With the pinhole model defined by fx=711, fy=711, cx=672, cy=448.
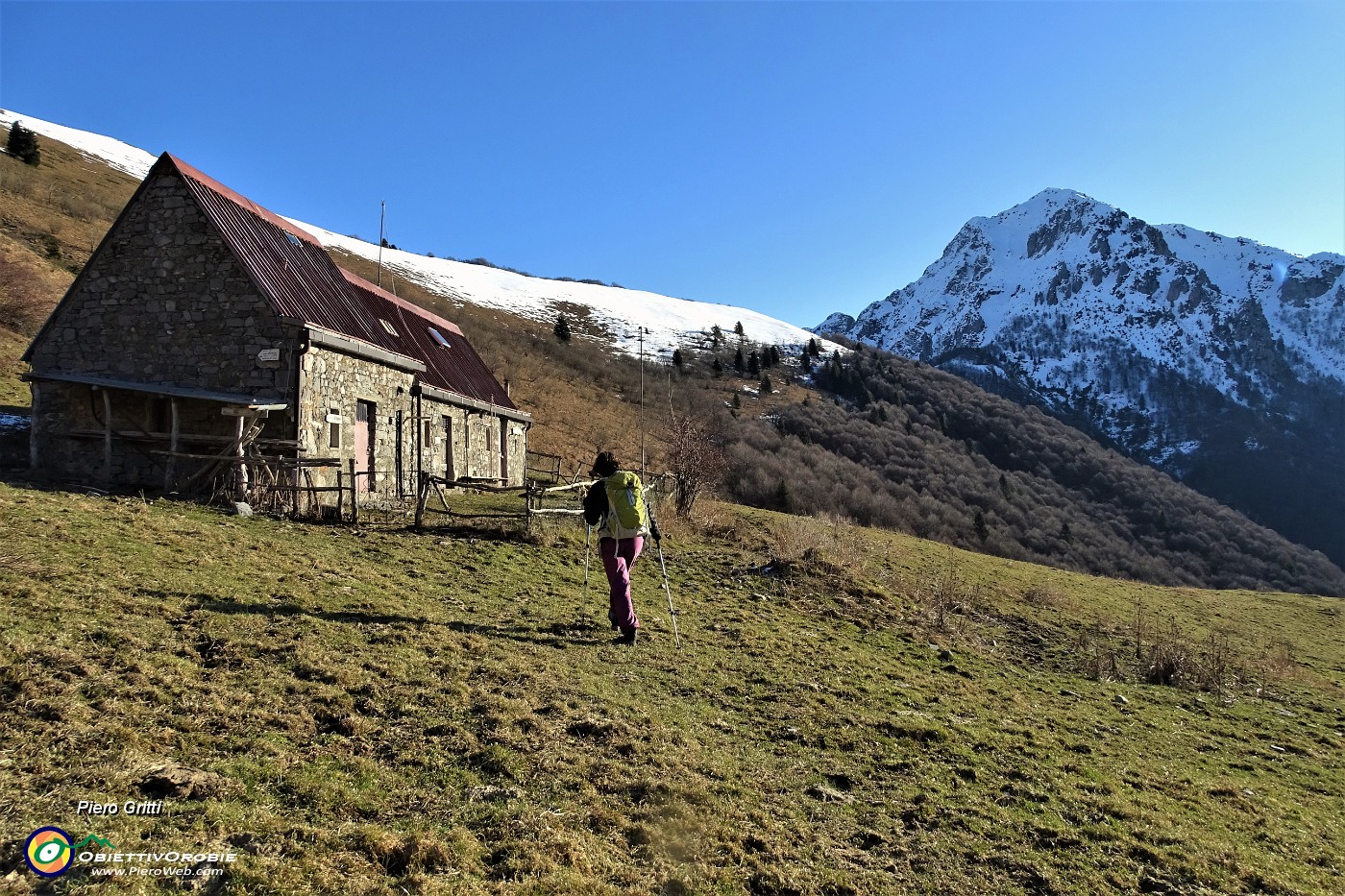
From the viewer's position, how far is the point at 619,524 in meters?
9.55

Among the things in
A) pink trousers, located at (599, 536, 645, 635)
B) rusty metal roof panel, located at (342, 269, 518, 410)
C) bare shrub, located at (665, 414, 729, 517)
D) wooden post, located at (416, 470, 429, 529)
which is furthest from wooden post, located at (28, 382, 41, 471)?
bare shrub, located at (665, 414, 729, 517)

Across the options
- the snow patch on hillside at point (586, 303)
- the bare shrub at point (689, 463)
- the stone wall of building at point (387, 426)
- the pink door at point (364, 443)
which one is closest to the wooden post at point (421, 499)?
the stone wall of building at point (387, 426)

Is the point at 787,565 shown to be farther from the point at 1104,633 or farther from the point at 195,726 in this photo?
the point at 195,726

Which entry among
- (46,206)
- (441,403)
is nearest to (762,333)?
(46,206)

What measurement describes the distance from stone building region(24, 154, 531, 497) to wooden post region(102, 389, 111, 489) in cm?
4

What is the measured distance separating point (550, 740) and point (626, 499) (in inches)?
155

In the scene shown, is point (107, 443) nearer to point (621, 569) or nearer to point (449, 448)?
point (449, 448)

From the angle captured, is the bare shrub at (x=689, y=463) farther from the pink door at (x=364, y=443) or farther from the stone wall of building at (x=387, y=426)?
the pink door at (x=364, y=443)

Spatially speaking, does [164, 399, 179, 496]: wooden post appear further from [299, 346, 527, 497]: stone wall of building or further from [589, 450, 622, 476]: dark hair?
[589, 450, 622, 476]: dark hair

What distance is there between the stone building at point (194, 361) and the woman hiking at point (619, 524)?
831 cm

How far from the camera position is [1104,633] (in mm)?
20047

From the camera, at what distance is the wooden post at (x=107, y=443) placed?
15834mm

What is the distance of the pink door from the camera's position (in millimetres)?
19156

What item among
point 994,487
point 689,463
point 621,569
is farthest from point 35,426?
point 994,487
